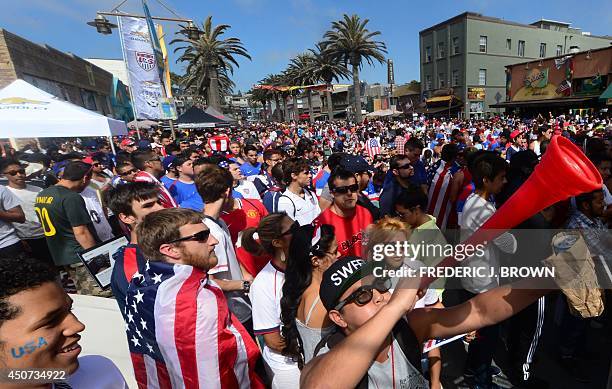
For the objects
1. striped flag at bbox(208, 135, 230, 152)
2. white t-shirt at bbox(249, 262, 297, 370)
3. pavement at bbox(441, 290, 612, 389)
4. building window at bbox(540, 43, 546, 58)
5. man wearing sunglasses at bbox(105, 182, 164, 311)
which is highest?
building window at bbox(540, 43, 546, 58)

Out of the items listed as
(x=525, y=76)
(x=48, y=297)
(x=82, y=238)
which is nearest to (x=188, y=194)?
(x=82, y=238)

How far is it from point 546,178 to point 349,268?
818 millimetres

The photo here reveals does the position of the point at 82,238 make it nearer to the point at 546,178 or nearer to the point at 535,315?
the point at 546,178

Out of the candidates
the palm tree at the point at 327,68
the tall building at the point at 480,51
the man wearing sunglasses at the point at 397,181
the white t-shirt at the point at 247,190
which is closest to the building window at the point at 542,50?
the tall building at the point at 480,51

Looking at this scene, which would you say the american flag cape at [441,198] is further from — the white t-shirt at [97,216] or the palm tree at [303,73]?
the palm tree at [303,73]

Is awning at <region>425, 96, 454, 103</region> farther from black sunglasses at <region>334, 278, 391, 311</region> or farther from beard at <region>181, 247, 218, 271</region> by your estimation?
black sunglasses at <region>334, 278, 391, 311</region>

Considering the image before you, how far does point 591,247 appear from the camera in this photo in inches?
91.9

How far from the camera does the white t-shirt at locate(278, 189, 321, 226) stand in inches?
150

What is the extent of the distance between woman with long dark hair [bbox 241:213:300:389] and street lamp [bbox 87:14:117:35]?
9890mm

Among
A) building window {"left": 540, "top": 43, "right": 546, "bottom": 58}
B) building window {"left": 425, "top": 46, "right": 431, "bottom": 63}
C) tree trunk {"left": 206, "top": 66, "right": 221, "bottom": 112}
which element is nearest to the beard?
tree trunk {"left": 206, "top": 66, "right": 221, "bottom": 112}

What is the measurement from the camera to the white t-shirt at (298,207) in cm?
382

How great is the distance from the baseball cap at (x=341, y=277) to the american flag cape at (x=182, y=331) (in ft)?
2.04

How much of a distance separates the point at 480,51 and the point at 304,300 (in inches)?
1667

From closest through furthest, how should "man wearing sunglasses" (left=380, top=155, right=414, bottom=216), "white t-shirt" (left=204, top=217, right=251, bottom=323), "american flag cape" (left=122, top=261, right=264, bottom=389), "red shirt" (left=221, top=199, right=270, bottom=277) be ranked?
"american flag cape" (left=122, top=261, right=264, bottom=389), "white t-shirt" (left=204, top=217, right=251, bottom=323), "red shirt" (left=221, top=199, right=270, bottom=277), "man wearing sunglasses" (left=380, top=155, right=414, bottom=216)
